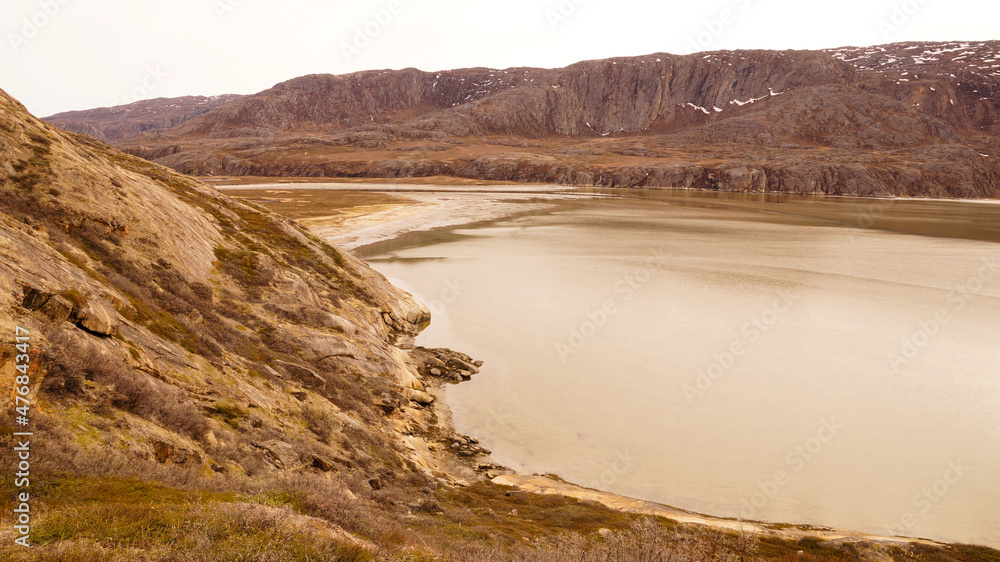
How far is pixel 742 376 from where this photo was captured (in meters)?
19.2

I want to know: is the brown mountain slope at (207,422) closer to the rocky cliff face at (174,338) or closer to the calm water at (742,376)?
the rocky cliff face at (174,338)

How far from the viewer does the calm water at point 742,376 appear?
13.1 meters

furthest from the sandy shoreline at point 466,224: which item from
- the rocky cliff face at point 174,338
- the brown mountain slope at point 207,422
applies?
the rocky cliff face at point 174,338

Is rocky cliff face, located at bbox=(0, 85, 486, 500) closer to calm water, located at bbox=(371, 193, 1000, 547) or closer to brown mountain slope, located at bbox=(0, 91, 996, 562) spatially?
brown mountain slope, located at bbox=(0, 91, 996, 562)

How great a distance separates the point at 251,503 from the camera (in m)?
6.32

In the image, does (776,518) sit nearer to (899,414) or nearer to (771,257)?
(899,414)

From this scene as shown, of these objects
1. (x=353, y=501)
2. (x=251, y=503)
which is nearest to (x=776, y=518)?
(x=353, y=501)

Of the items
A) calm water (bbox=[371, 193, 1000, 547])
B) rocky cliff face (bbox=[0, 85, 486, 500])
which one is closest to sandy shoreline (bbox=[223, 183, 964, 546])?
calm water (bbox=[371, 193, 1000, 547])

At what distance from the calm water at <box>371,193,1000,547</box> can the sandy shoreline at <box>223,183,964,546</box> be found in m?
0.90

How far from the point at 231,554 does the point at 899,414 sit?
1911 centimetres

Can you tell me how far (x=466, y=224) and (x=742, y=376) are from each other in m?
42.3

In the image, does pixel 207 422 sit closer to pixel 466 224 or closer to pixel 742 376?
pixel 742 376

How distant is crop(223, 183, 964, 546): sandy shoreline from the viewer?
10.7 m

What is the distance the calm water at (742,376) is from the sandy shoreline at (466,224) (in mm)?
903
